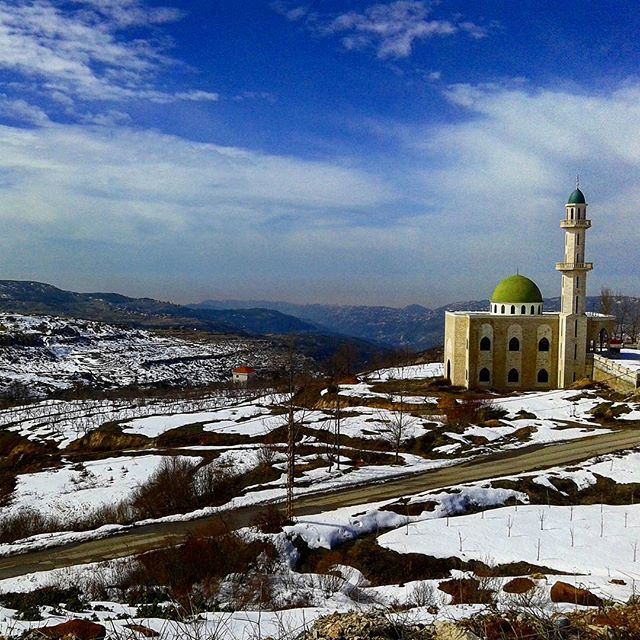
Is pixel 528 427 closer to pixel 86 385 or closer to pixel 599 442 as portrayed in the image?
pixel 599 442

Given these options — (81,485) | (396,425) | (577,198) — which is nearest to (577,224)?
(577,198)

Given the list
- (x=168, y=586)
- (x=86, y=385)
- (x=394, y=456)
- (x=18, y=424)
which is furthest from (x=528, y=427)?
(x=86, y=385)

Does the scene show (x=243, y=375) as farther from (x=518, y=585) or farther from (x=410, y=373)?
(x=518, y=585)

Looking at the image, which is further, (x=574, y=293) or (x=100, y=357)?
(x=100, y=357)

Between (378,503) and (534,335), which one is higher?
(534,335)

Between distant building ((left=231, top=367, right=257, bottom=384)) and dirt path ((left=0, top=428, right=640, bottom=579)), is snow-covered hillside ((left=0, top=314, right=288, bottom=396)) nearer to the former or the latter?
distant building ((left=231, top=367, right=257, bottom=384))

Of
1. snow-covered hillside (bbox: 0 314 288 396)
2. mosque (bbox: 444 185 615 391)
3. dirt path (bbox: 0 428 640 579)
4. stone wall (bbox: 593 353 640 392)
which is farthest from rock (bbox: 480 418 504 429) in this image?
snow-covered hillside (bbox: 0 314 288 396)

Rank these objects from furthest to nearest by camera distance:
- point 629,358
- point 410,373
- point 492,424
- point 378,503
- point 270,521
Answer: point 410,373 < point 629,358 < point 492,424 < point 378,503 < point 270,521
